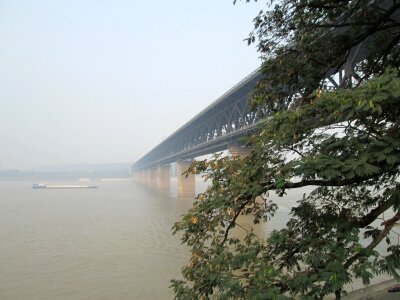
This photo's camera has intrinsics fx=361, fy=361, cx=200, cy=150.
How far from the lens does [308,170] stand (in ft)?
A: 14.8

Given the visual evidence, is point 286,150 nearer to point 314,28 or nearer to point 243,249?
point 243,249

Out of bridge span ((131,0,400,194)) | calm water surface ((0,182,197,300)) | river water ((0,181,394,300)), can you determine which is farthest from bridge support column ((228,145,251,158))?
calm water surface ((0,182,197,300))

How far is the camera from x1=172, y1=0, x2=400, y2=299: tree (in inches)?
175

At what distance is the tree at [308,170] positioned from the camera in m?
4.44

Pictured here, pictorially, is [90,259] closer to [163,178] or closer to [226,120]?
[226,120]

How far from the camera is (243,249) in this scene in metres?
5.95

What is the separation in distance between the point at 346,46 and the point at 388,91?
2.89m

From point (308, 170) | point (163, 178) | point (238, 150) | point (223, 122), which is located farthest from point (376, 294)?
point (163, 178)

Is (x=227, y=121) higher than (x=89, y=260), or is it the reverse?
(x=227, y=121)

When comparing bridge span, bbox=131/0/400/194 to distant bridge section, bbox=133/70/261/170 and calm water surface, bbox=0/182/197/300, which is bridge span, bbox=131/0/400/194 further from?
calm water surface, bbox=0/182/197/300

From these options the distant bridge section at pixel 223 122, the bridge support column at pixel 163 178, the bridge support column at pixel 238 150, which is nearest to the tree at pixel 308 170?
the distant bridge section at pixel 223 122

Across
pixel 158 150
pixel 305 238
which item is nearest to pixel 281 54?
pixel 305 238

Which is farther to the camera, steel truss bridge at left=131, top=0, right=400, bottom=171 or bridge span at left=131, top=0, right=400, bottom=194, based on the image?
steel truss bridge at left=131, top=0, right=400, bottom=171

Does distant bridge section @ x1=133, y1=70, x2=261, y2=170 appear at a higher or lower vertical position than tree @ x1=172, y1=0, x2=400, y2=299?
higher
